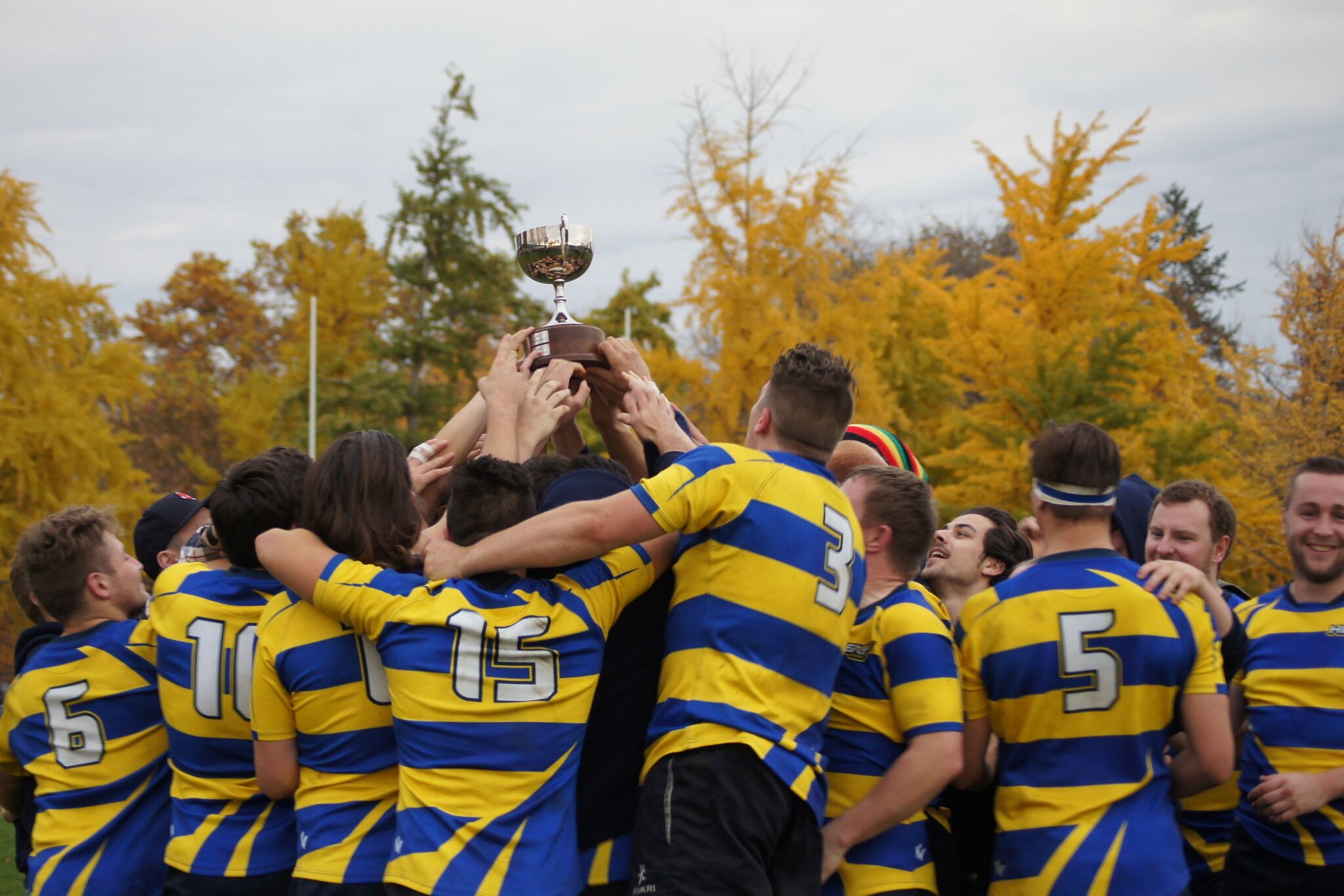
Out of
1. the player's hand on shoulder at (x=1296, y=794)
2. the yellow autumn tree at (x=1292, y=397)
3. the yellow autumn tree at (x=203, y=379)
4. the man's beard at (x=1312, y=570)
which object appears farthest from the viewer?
the yellow autumn tree at (x=203, y=379)

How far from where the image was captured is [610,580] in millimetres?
2992

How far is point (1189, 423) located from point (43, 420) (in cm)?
2047

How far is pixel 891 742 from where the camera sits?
3.21m

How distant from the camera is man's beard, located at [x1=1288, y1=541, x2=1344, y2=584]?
3803 mm

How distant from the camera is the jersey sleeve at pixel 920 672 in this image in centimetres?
304

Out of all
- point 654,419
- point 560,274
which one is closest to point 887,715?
point 654,419

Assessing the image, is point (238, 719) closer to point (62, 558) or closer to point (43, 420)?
point (62, 558)

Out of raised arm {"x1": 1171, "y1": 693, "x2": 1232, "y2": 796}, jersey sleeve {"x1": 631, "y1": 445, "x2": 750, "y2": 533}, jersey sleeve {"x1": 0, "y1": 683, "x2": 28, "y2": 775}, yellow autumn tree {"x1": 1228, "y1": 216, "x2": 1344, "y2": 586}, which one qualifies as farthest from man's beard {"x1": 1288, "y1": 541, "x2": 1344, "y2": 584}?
yellow autumn tree {"x1": 1228, "y1": 216, "x2": 1344, "y2": 586}

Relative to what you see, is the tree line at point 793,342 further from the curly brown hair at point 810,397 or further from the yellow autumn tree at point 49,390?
the curly brown hair at point 810,397

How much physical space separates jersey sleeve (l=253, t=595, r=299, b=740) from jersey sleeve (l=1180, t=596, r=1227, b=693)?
2.57 meters

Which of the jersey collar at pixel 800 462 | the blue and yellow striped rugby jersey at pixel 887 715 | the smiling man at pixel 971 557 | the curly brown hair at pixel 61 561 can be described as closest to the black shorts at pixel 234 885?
the curly brown hair at pixel 61 561

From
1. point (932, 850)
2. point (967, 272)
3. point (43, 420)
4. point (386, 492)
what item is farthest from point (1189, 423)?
point (967, 272)

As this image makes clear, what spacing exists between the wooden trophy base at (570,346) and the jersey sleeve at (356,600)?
53.3 inches

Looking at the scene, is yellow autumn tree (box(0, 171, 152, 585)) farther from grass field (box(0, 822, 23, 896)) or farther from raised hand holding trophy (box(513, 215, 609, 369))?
raised hand holding trophy (box(513, 215, 609, 369))
